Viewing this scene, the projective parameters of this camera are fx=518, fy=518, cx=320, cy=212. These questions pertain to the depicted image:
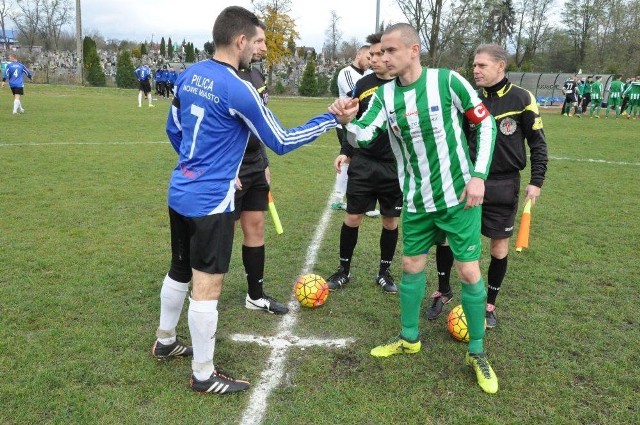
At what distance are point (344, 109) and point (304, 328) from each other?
1828 mm

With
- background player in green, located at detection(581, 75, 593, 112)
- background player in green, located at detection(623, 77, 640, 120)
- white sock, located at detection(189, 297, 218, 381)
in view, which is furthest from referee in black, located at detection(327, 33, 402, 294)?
background player in green, located at detection(581, 75, 593, 112)

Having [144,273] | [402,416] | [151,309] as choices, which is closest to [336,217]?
[144,273]

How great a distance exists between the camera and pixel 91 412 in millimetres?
2971

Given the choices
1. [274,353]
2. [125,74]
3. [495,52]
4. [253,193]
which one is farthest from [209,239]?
[125,74]

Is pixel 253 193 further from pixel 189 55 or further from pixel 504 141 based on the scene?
pixel 189 55

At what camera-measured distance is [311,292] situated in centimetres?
438

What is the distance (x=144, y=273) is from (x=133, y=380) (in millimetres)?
1933

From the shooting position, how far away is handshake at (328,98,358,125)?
3186 mm

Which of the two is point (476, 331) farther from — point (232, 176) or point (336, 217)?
point (336, 217)

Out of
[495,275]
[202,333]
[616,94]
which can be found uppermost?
[616,94]

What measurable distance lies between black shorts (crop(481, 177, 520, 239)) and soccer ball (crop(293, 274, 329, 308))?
1.42 m

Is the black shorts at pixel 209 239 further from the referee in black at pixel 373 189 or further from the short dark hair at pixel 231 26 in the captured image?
the referee in black at pixel 373 189

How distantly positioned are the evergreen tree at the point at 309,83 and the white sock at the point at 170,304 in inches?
1438

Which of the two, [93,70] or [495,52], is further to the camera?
[93,70]
